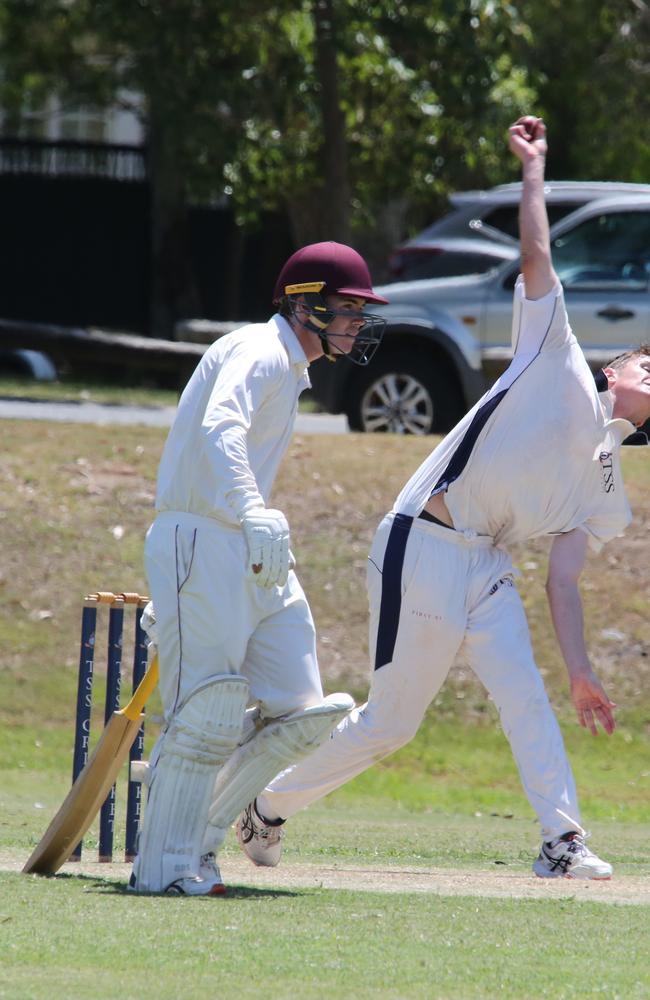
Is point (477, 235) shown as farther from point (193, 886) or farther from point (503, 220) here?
point (193, 886)

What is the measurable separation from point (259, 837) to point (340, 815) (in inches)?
122

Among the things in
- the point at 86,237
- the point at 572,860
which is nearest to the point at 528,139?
the point at 572,860

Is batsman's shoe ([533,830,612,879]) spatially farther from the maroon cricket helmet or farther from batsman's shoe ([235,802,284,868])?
the maroon cricket helmet

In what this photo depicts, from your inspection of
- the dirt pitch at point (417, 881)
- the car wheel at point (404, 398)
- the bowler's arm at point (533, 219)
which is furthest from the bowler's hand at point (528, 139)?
the car wheel at point (404, 398)

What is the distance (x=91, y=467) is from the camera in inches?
497

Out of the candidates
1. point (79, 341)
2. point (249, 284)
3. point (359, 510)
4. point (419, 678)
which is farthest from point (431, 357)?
point (249, 284)

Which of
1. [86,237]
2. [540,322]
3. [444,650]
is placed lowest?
[444,650]

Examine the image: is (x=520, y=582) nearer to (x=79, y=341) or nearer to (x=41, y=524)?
(x=41, y=524)

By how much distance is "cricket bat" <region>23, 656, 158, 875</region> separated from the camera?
18.2ft

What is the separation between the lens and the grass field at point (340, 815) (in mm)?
4145

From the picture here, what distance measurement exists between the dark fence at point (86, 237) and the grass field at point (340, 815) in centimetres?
1257

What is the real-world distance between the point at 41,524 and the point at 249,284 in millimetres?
15393

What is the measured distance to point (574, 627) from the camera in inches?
234

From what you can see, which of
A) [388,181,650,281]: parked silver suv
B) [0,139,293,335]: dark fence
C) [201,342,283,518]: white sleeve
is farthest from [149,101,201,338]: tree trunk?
[201,342,283,518]: white sleeve
